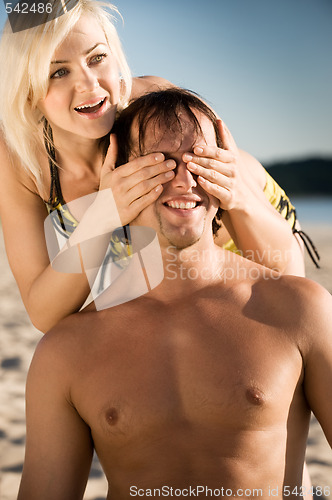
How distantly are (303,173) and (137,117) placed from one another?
2024 cm

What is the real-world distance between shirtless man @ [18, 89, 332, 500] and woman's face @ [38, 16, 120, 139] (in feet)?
0.88

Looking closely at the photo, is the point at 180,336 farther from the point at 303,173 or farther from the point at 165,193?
the point at 303,173

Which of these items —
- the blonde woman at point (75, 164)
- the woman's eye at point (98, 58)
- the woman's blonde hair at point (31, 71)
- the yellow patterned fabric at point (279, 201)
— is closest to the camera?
the blonde woman at point (75, 164)

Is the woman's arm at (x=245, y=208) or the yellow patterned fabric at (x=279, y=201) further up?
the woman's arm at (x=245, y=208)

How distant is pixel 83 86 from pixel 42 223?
54 cm

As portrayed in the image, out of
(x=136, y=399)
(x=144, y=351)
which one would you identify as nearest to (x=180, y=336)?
(x=144, y=351)

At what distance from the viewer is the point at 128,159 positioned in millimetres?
1870

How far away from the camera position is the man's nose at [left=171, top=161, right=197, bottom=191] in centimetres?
169

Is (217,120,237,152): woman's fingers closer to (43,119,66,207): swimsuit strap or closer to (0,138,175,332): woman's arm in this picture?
(0,138,175,332): woman's arm

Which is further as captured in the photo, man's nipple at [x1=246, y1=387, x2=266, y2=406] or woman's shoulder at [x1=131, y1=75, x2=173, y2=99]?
woman's shoulder at [x1=131, y1=75, x2=173, y2=99]

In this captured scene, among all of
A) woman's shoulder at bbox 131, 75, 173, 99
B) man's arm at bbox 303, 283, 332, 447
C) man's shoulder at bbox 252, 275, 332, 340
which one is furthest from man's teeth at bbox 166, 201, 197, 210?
woman's shoulder at bbox 131, 75, 173, 99

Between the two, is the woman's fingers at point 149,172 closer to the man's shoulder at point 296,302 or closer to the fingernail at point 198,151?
the fingernail at point 198,151

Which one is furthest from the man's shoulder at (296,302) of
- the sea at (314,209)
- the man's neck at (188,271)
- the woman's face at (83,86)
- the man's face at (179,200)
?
the sea at (314,209)

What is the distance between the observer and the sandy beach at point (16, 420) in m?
3.12
